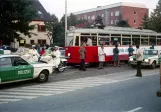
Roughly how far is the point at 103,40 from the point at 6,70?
34.1 ft

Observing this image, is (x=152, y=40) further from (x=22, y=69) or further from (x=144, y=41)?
(x=22, y=69)

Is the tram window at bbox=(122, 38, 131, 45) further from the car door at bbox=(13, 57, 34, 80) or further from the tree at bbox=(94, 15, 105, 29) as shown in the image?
the car door at bbox=(13, 57, 34, 80)

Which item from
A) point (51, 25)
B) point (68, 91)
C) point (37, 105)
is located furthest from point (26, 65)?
point (51, 25)

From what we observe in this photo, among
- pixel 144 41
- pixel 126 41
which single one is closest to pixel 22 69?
pixel 126 41

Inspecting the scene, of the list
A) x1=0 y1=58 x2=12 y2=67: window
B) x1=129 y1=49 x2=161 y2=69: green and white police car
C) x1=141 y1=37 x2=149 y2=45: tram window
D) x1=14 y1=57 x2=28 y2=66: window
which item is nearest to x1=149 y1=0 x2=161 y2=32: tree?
x1=141 y1=37 x2=149 y2=45: tram window

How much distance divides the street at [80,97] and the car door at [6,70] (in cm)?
47

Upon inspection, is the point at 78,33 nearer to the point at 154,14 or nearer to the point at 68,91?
the point at 68,91

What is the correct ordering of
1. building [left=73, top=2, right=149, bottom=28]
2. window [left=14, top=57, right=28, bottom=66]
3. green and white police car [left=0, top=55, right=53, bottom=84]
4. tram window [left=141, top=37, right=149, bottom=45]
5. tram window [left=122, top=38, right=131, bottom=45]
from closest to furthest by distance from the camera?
green and white police car [left=0, top=55, right=53, bottom=84]
window [left=14, top=57, right=28, bottom=66]
tram window [left=122, top=38, right=131, bottom=45]
tram window [left=141, top=37, right=149, bottom=45]
building [left=73, top=2, right=149, bottom=28]

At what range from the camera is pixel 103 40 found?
19797mm

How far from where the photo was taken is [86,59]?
1867cm

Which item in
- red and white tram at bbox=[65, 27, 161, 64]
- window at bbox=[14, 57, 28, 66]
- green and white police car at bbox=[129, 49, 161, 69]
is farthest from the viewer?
red and white tram at bbox=[65, 27, 161, 64]

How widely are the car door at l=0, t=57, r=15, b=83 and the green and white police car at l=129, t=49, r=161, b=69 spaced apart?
9.92m

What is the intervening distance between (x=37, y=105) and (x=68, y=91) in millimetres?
2509

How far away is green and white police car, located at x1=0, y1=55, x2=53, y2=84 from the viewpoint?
422 inches
